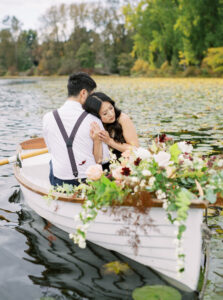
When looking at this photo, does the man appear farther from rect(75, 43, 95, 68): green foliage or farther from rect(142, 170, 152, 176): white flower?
rect(75, 43, 95, 68): green foliage

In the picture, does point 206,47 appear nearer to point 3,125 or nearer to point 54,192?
point 3,125

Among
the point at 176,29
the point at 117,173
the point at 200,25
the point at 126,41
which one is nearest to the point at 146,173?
the point at 117,173

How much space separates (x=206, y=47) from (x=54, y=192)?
3409cm

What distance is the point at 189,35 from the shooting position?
34219mm

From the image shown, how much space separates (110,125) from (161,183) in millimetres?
1699

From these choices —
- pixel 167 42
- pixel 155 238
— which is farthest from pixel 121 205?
pixel 167 42

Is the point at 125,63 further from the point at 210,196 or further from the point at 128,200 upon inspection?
the point at 210,196

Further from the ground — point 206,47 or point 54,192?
point 206,47

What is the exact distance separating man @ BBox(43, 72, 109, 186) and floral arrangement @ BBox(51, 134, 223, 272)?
571mm

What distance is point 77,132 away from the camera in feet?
11.6

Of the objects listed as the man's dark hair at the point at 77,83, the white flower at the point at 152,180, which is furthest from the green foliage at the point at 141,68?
the white flower at the point at 152,180

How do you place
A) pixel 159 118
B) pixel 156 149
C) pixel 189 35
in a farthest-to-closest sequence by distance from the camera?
pixel 189 35 < pixel 159 118 < pixel 156 149

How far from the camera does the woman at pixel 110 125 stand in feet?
12.2

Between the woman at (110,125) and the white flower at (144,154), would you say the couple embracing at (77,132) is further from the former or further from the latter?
the white flower at (144,154)
